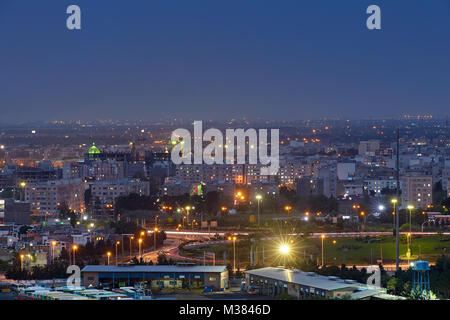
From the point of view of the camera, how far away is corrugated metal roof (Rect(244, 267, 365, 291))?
487 cm

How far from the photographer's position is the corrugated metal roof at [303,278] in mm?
4866

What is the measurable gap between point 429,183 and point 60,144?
41.4 ft

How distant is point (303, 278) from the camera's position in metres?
5.18

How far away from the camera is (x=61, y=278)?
6121mm

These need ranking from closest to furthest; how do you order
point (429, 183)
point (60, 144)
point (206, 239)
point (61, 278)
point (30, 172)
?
point (61, 278) → point (206, 239) → point (429, 183) → point (30, 172) → point (60, 144)

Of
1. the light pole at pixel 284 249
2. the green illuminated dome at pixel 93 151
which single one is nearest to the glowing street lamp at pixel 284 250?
the light pole at pixel 284 249

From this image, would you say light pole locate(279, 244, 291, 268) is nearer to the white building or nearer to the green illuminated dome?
the white building

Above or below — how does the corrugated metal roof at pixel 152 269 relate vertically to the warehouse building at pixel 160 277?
above
